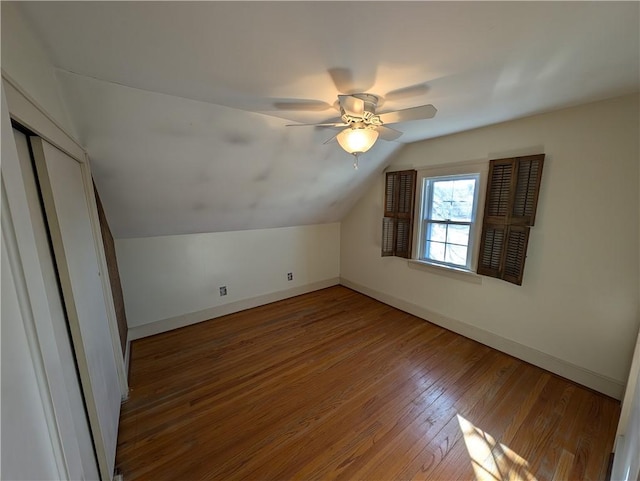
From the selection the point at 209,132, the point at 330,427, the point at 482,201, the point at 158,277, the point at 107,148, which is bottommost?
the point at 330,427

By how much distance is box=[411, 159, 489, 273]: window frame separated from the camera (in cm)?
256

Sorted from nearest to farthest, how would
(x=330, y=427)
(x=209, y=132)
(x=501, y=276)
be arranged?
(x=330, y=427) < (x=209, y=132) < (x=501, y=276)

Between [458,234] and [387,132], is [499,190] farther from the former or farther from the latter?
[387,132]

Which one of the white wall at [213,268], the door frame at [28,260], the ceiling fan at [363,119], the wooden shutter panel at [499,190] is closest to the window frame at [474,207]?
the wooden shutter panel at [499,190]

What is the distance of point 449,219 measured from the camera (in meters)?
2.92

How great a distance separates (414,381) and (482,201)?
1848 mm

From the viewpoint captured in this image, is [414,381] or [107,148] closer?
[107,148]

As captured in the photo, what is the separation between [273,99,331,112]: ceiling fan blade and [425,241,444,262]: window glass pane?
211cm

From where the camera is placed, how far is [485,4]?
3.09 feet

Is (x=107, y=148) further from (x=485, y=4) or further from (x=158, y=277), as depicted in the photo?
(x=485, y=4)

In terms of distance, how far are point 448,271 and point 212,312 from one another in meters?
2.94

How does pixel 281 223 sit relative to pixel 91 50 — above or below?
below

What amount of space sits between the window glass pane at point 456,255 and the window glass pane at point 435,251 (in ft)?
0.25

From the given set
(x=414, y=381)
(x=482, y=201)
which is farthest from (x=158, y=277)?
(x=482, y=201)
